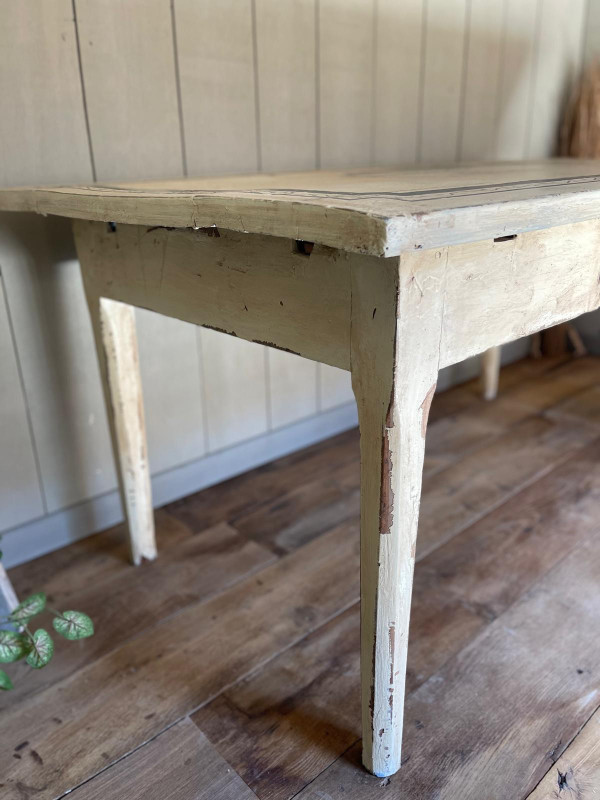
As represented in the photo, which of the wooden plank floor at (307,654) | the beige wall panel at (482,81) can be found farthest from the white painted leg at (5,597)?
the beige wall panel at (482,81)

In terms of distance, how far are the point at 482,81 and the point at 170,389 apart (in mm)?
1177

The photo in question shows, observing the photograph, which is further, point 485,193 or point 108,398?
point 108,398

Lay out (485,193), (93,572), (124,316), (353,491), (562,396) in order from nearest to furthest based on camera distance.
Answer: (485,193) → (124,316) → (93,572) → (353,491) → (562,396)

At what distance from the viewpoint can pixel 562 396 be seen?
1858mm

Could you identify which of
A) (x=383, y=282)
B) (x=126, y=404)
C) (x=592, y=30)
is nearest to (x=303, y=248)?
(x=383, y=282)

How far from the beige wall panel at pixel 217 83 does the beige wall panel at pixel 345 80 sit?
19 cm

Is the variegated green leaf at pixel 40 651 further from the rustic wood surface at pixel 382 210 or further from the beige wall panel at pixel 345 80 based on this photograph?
the beige wall panel at pixel 345 80

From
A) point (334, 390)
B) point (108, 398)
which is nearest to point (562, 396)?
point (334, 390)

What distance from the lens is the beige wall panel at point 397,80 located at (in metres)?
1.37

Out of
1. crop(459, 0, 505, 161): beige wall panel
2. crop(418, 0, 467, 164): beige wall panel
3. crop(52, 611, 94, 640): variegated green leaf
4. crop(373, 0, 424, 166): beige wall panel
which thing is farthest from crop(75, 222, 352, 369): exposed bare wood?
crop(459, 0, 505, 161): beige wall panel

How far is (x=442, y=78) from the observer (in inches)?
60.6

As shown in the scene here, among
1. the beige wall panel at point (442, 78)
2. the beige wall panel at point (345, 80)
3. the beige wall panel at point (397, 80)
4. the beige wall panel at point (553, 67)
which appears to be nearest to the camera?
the beige wall panel at point (345, 80)

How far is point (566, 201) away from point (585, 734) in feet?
2.03

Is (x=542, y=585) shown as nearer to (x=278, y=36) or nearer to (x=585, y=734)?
(x=585, y=734)
